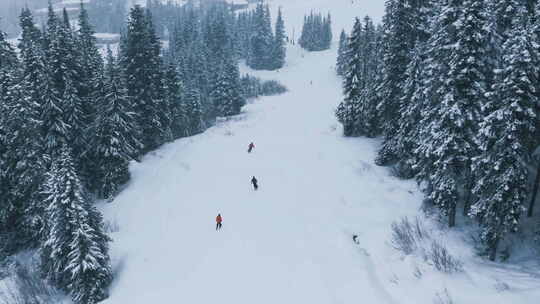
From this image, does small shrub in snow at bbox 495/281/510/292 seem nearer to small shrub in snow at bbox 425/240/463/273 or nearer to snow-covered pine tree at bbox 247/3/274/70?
small shrub in snow at bbox 425/240/463/273

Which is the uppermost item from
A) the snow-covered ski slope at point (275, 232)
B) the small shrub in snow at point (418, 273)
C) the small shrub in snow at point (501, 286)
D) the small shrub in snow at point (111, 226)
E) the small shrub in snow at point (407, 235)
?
the small shrub in snow at point (501, 286)

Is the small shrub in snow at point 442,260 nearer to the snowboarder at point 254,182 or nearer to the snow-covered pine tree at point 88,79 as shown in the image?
the snowboarder at point 254,182

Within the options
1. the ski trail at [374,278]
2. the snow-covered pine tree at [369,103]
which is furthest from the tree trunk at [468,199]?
the snow-covered pine tree at [369,103]

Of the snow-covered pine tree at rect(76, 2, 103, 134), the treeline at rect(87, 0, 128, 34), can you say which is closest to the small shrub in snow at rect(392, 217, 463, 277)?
the snow-covered pine tree at rect(76, 2, 103, 134)

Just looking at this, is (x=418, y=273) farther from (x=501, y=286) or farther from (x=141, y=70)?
(x=141, y=70)

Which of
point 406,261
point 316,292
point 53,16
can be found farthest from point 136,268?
point 53,16

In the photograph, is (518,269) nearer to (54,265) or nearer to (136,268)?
(136,268)
